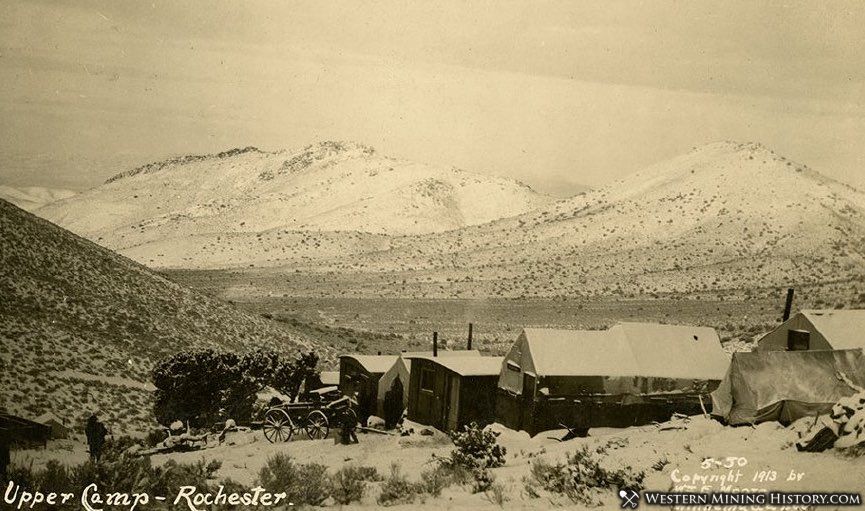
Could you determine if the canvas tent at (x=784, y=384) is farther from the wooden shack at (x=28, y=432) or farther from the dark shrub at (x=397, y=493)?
the wooden shack at (x=28, y=432)

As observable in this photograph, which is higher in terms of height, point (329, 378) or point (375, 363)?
point (375, 363)

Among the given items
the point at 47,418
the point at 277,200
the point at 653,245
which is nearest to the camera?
the point at 47,418

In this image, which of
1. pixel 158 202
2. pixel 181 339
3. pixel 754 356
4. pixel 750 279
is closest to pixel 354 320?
pixel 181 339

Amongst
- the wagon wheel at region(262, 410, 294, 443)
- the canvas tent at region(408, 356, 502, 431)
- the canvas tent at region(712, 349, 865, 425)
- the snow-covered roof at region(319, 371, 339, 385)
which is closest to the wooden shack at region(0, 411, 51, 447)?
the wagon wheel at region(262, 410, 294, 443)

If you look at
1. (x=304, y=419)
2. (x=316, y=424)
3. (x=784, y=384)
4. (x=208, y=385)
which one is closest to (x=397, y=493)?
(x=784, y=384)

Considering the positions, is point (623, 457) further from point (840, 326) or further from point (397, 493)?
point (840, 326)

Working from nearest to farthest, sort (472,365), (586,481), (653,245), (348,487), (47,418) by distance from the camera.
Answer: (586,481)
(348,487)
(472,365)
(47,418)
(653,245)

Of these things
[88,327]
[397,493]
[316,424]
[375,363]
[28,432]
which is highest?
[88,327]

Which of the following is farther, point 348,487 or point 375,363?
point 375,363
